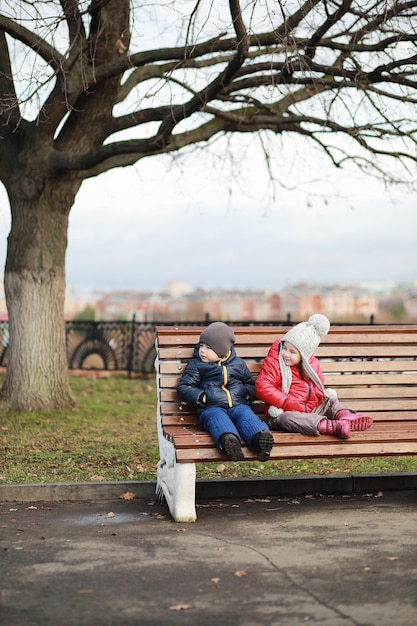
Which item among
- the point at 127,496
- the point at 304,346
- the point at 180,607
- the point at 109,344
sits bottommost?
the point at 180,607

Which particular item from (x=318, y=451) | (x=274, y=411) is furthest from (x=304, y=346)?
(x=318, y=451)

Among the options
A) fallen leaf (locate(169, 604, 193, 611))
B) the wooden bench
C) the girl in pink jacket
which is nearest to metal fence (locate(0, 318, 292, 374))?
the wooden bench

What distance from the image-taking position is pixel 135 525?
638 centimetres

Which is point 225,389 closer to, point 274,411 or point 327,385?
point 274,411

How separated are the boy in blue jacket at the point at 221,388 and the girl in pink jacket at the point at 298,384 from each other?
17cm

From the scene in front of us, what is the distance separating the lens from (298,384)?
7.23 meters

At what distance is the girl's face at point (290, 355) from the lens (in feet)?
23.7

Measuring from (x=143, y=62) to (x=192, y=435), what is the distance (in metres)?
7.03

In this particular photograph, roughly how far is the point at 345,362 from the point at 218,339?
4.23ft

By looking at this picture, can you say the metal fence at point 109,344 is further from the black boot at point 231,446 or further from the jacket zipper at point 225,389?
the black boot at point 231,446

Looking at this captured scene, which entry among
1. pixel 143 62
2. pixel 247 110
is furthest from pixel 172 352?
pixel 247 110

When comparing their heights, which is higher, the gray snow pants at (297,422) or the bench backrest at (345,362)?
the bench backrest at (345,362)

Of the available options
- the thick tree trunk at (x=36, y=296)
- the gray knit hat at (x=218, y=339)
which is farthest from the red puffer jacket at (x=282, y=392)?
the thick tree trunk at (x=36, y=296)

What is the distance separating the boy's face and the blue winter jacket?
0.04 meters
